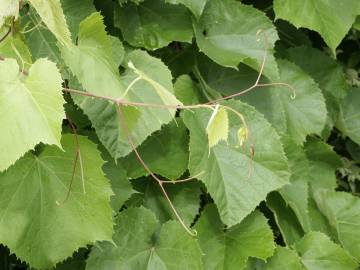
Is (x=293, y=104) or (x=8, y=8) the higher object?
(x=8, y=8)

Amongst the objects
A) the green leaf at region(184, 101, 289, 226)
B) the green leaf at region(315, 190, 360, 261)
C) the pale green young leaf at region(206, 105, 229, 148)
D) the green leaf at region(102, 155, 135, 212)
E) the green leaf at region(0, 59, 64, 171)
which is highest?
the green leaf at region(0, 59, 64, 171)

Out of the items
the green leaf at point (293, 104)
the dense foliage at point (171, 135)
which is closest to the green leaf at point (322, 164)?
the dense foliage at point (171, 135)

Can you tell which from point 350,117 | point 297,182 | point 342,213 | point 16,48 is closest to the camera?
point 16,48

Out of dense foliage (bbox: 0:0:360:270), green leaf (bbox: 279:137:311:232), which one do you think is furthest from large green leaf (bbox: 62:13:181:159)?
green leaf (bbox: 279:137:311:232)

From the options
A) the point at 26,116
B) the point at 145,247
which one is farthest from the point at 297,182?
the point at 26,116

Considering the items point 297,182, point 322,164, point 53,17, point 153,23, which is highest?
point 53,17

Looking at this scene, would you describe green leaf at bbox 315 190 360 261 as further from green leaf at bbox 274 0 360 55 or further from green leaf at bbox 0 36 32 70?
green leaf at bbox 0 36 32 70

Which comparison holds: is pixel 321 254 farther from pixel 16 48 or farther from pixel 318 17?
pixel 16 48
